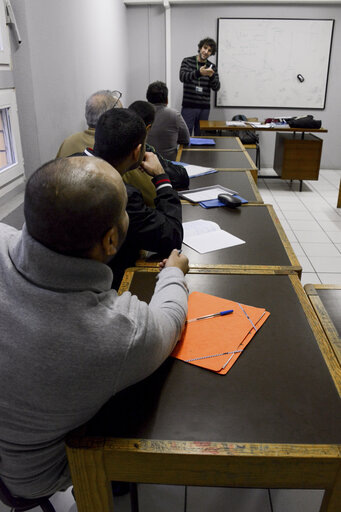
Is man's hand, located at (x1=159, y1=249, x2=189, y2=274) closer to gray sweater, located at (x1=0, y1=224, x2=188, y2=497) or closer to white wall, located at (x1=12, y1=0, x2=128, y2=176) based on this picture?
gray sweater, located at (x1=0, y1=224, x2=188, y2=497)

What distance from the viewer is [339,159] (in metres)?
6.40

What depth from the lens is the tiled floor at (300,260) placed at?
1444 millimetres

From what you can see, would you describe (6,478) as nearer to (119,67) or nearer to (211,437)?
(211,437)

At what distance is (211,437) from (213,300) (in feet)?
1.68

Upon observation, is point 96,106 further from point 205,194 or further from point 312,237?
point 312,237

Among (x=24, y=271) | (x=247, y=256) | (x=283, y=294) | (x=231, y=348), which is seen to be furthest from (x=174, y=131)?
(x=24, y=271)

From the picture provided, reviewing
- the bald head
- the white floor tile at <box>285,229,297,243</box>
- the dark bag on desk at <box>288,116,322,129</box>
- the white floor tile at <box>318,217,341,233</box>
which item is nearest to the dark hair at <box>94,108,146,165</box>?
the bald head

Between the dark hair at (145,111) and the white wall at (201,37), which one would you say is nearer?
the dark hair at (145,111)

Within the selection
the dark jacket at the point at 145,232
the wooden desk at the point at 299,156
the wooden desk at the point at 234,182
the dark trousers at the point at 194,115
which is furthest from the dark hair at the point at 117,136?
the dark trousers at the point at 194,115

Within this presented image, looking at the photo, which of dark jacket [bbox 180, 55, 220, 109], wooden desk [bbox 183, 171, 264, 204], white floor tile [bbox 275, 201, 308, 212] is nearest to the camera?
wooden desk [bbox 183, 171, 264, 204]

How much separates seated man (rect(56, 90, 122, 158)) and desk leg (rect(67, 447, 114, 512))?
7.25ft

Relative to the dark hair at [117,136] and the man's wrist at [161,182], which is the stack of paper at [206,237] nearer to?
the man's wrist at [161,182]

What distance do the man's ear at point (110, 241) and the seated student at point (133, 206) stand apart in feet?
2.41

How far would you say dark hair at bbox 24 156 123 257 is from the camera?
75cm
